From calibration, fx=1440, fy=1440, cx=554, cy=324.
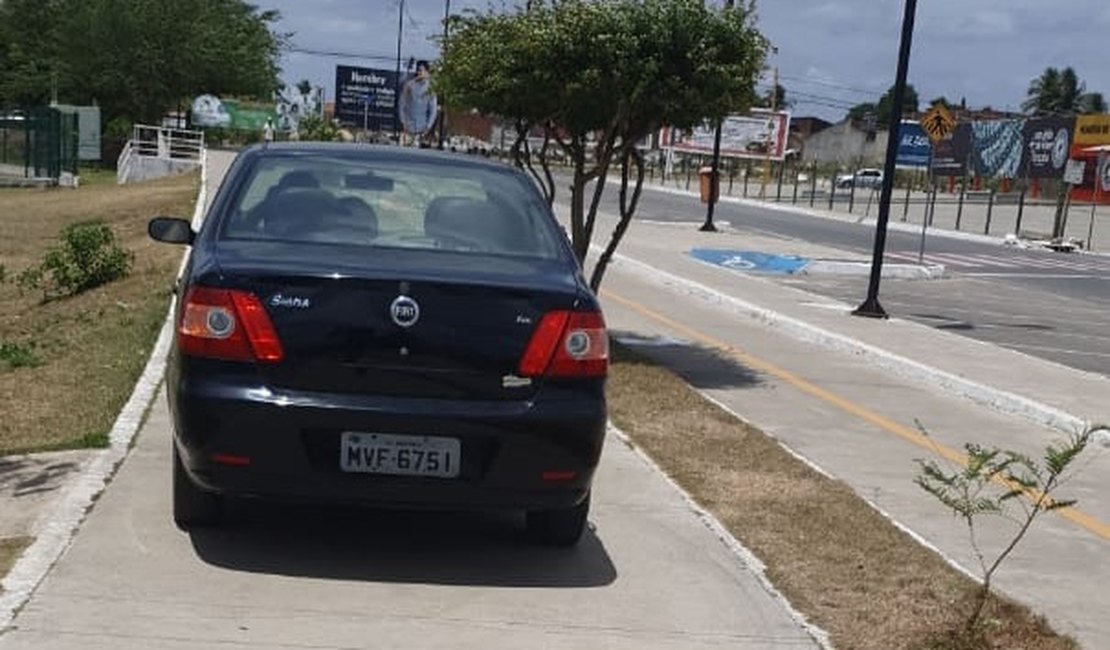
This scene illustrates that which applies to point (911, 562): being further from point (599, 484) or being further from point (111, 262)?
point (111, 262)

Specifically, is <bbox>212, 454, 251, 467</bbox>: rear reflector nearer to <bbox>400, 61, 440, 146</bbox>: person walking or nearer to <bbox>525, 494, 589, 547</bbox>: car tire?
<bbox>525, 494, 589, 547</bbox>: car tire

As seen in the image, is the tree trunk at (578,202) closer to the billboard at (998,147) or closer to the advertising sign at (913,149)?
the advertising sign at (913,149)

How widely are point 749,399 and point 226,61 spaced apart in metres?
53.7

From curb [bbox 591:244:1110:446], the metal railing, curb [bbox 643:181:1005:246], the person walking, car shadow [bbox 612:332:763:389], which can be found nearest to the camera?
curb [bbox 591:244:1110:446]

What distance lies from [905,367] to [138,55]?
51.6 metres

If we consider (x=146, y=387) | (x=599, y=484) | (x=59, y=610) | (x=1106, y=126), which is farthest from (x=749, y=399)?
(x=1106, y=126)

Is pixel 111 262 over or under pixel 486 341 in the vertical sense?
under

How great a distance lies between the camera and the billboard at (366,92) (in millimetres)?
66125

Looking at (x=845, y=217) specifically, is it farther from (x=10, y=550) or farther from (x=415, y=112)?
(x=10, y=550)

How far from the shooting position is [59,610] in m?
4.89

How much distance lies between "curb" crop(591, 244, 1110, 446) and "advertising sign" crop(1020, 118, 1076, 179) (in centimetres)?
4273

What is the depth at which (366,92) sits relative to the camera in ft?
218

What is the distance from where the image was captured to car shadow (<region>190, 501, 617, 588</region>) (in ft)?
18.5

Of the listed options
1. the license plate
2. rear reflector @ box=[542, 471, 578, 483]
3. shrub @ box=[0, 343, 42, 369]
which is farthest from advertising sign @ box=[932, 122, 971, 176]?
the license plate
